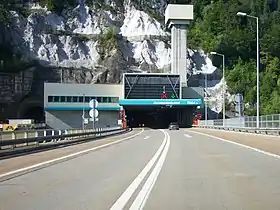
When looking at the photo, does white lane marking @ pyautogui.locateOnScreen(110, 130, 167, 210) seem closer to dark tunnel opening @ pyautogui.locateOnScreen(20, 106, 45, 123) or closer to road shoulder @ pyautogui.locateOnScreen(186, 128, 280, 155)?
road shoulder @ pyautogui.locateOnScreen(186, 128, 280, 155)

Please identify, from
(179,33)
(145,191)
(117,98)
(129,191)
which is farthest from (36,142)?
(179,33)

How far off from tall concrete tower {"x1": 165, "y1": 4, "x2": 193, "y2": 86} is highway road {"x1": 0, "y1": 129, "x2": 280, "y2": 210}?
100425 mm

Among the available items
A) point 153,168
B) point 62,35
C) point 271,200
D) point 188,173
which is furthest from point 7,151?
point 62,35

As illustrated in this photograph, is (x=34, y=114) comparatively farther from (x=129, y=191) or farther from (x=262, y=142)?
(x=129, y=191)

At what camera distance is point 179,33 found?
118312mm

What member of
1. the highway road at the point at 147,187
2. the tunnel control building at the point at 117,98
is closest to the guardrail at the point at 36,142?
the highway road at the point at 147,187

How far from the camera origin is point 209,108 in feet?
387

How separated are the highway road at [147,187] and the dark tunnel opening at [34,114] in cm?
10049

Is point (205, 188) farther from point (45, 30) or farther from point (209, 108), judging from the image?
point (45, 30)

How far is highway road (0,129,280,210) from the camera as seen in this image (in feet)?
29.5

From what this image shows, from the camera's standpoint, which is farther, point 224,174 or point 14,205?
point 224,174

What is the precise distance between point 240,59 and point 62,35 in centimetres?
5039

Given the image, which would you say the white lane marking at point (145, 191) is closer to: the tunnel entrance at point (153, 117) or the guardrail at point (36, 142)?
the guardrail at point (36, 142)

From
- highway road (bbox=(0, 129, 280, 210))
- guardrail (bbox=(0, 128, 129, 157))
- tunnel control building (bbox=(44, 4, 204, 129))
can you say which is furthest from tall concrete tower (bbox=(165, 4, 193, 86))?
highway road (bbox=(0, 129, 280, 210))
